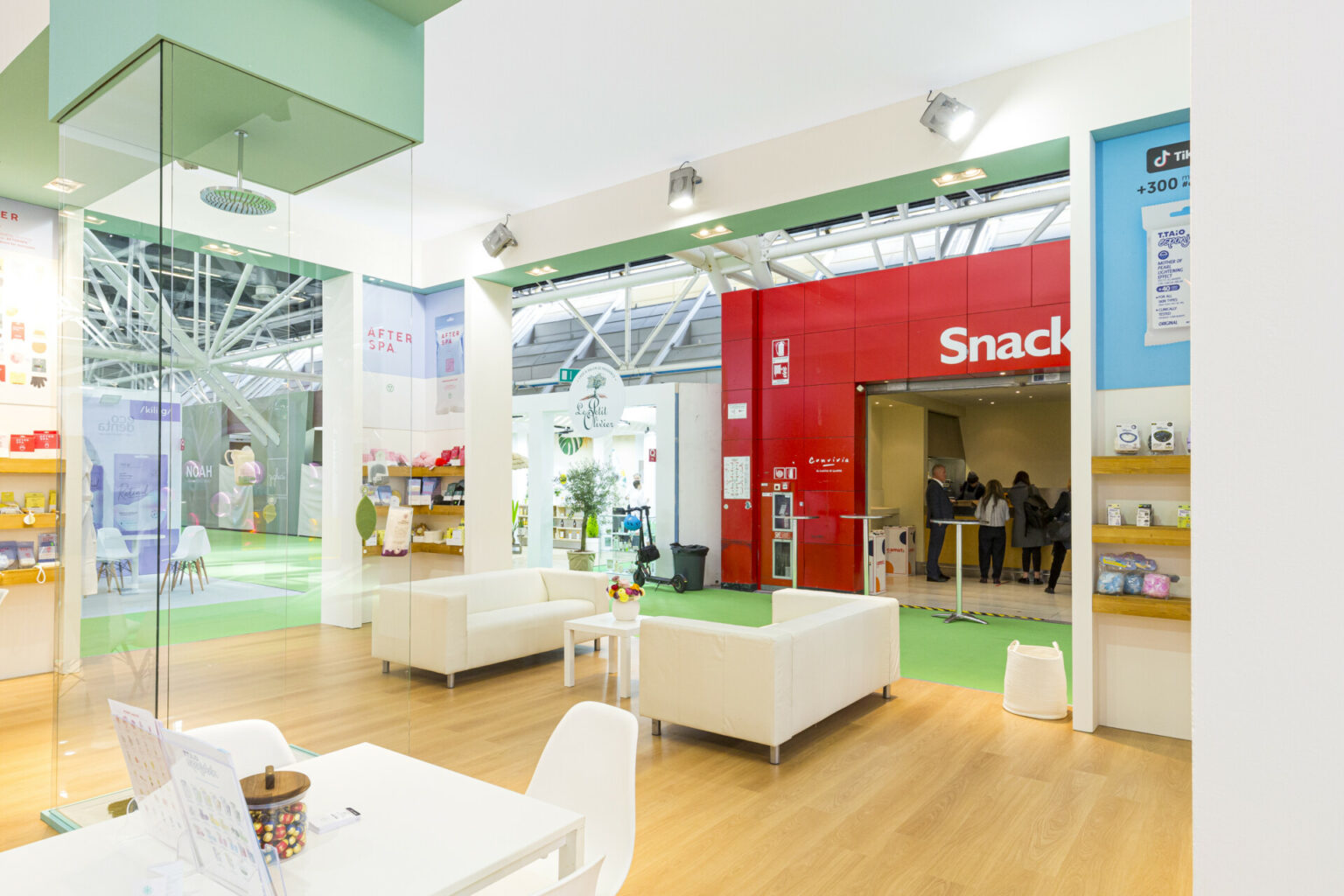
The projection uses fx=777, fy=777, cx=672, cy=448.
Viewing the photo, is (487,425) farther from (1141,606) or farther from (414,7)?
(1141,606)

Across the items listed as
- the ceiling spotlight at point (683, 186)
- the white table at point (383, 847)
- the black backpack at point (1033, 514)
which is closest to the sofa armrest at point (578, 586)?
the ceiling spotlight at point (683, 186)

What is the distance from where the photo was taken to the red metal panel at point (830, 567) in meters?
9.17

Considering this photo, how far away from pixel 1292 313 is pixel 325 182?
3.33 meters

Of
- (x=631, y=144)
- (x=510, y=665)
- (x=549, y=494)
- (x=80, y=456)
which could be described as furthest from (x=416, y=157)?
(x=549, y=494)

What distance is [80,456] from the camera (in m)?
3.10

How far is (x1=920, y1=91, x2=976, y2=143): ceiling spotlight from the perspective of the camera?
4.40 metres

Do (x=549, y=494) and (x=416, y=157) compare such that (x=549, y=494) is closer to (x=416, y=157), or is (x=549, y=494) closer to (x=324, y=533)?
(x=416, y=157)

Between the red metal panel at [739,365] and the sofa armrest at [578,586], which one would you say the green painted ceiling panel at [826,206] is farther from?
the red metal panel at [739,365]

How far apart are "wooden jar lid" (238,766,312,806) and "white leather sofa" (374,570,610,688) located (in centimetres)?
307

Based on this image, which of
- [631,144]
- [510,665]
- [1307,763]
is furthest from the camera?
[510,665]

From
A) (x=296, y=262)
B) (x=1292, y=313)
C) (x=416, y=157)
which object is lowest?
(x=1292, y=313)

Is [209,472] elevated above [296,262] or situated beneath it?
situated beneath

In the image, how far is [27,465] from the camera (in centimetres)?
512

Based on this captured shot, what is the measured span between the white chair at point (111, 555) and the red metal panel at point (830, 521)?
7403mm
